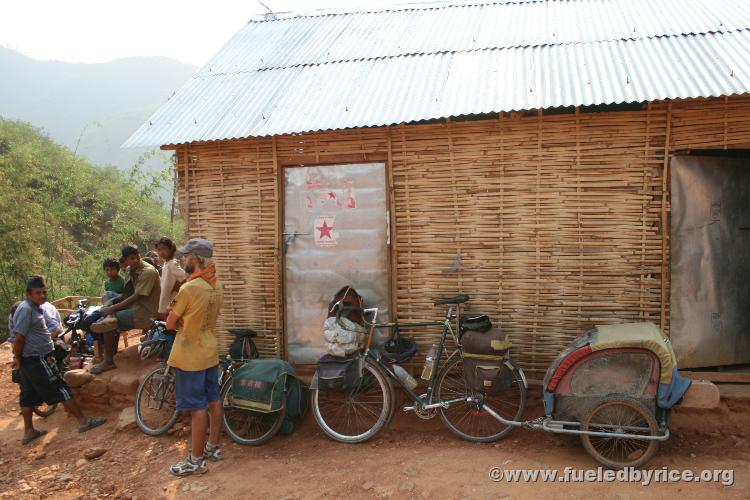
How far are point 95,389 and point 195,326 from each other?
115 inches

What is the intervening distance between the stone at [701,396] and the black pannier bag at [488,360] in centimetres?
127

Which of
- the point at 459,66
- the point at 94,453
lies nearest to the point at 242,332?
the point at 94,453

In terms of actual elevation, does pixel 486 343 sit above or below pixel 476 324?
below

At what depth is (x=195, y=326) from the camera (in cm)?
424

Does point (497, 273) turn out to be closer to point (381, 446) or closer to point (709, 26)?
point (381, 446)

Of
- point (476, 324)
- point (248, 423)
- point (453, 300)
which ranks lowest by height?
point (248, 423)

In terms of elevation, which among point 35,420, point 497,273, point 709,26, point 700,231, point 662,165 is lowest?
point 35,420

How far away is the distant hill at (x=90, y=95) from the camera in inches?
3824

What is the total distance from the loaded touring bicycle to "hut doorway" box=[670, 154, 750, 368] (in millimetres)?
942

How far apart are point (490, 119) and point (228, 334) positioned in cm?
343

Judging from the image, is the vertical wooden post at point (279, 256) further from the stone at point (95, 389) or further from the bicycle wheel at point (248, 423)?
the stone at point (95, 389)

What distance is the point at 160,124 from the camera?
19.1 ft

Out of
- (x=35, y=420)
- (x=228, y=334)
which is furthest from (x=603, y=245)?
(x=35, y=420)

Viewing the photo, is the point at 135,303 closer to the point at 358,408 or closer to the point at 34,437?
the point at 34,437
